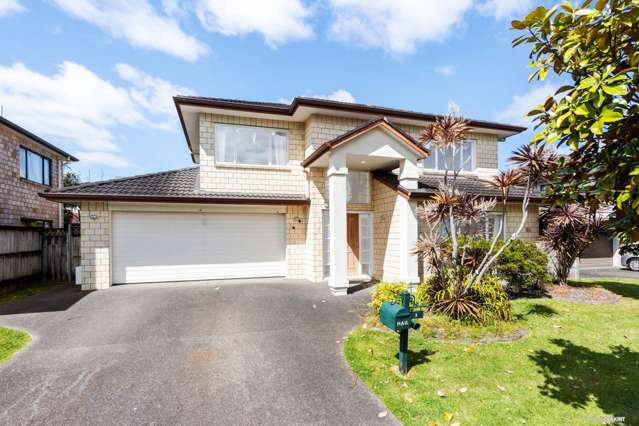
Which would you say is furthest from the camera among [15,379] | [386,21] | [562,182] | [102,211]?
[102,211]

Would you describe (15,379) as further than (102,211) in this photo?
No

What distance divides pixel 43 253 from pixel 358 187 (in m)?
14.0

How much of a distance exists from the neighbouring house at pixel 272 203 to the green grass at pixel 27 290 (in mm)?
2244

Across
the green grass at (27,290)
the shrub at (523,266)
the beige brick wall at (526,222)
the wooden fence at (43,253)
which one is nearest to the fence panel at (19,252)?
the wooden fence at (43,253)

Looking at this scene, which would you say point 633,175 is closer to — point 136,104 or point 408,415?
point 408,415

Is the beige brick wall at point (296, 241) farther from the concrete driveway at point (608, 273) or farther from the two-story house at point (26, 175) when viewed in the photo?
the concrete driveway at point (608, 273)

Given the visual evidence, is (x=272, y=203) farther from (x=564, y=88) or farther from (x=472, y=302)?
(x=564, y=88)

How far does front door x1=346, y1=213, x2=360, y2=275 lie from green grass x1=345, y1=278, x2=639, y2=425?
545 centimetres

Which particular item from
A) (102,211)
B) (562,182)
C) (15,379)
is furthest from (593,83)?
(102,211)

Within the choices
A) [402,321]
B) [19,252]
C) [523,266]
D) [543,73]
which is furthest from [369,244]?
[19,252]

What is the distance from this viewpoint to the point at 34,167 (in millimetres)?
15391

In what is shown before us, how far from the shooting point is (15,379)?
4707 millimetres

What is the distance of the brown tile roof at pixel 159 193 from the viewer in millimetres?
9812

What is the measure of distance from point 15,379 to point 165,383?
95.8 inches
